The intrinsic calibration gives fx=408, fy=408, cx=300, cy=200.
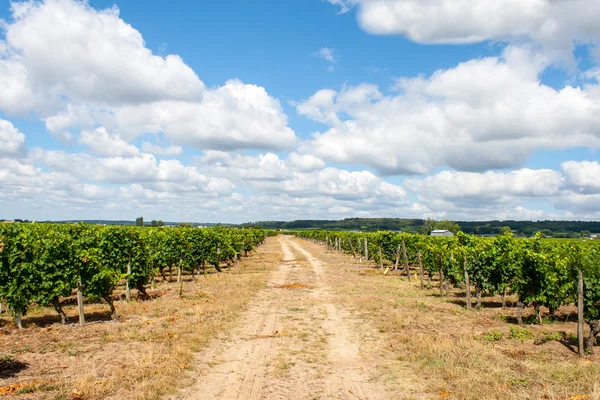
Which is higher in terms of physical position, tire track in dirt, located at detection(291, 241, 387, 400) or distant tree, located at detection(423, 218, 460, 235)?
distant tree, located at detection(423, 218, 460, 235)

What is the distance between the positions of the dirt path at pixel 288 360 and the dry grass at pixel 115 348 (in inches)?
27.2

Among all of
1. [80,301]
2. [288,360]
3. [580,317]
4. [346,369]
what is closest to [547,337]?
[580,317]

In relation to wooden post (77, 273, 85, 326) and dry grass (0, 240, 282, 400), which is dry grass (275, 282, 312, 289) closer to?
dry grass (0, 240, 282, 400)

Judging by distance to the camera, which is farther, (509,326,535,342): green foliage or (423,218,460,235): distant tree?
(423,218,460,235): distant tree

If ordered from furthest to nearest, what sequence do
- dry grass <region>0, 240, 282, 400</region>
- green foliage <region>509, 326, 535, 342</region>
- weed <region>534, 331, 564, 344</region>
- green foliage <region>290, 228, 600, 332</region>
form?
green foliage <region>509, 326, 535, 342</region> < weed <region>534, 331, 564, 344</region> < green foliage <region>290, 228, 600, 332</region> < dry grass <region>0, 240, 282, 400</region>

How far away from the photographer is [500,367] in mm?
A: 10016

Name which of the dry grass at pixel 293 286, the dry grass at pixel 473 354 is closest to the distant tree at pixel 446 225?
the dry grass at pixel 293 286

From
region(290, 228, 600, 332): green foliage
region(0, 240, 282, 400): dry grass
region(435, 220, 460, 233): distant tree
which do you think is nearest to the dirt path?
region(0, 240, 282, 400): dry grass

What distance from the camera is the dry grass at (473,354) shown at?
342 inches

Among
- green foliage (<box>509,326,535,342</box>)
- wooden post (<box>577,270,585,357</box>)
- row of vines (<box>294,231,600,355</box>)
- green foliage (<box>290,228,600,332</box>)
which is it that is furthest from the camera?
green foliage (<box>509,326,535,342</box>)

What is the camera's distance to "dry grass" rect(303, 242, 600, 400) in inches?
342

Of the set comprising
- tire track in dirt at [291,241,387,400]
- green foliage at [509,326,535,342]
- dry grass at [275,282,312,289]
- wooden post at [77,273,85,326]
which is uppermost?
wooden post at [77,273,85,326]

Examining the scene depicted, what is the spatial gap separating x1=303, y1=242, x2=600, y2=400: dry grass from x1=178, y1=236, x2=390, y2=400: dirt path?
825 millimetres

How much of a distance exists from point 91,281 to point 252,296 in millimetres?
8024
